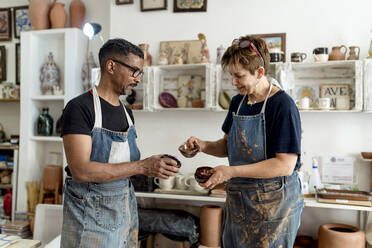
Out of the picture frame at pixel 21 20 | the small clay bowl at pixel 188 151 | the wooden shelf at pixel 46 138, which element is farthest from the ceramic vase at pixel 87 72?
the small clay bowl at pixel 188 151

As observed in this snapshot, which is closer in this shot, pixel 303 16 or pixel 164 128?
pixel 303 16

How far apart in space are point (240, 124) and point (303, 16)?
1943 mm

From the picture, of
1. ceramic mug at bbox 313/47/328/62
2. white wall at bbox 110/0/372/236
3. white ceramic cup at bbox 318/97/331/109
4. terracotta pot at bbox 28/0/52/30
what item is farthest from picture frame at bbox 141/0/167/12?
white ceramic cup at bbox 318/97/331/109

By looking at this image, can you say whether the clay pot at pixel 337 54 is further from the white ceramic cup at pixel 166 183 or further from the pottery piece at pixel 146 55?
the white ceramic cup at pixel 166 183

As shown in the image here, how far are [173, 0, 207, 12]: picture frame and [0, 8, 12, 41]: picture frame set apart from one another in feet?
7.76

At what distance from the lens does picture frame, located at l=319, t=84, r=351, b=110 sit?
10.3 ft

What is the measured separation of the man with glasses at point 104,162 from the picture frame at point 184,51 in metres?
1.72

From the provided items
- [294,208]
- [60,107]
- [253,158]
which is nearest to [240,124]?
[253,158]

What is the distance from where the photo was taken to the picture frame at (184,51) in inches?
136

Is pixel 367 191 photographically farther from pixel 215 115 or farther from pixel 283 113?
pixel 283 113

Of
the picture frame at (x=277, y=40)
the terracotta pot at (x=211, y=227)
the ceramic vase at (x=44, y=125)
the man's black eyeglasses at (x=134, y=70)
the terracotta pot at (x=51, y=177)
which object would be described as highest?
the picture frame at (x=277, y=40)

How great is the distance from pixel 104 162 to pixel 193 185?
1.63 meters

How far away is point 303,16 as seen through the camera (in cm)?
323

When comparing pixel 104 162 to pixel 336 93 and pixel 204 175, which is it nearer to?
pixel 204 175
